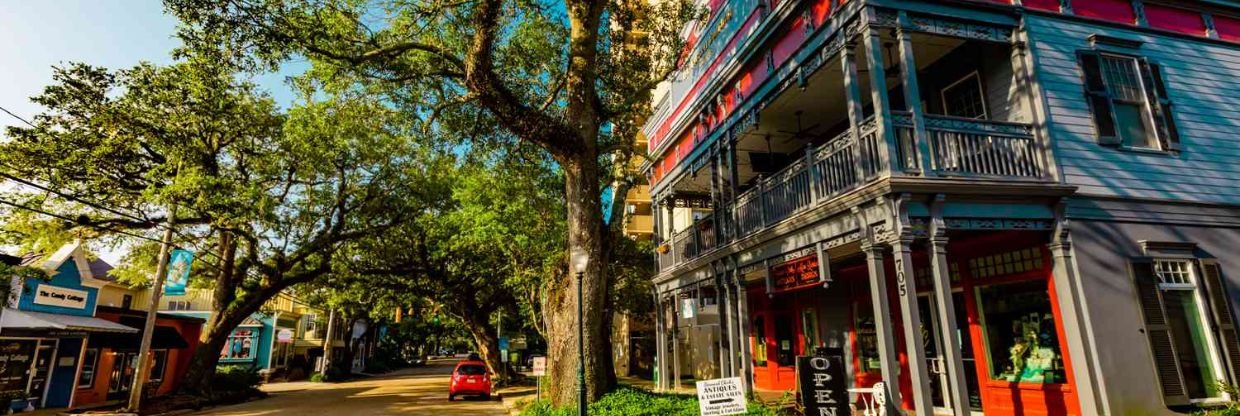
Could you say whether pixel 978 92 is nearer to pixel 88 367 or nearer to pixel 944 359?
pixel 944 359

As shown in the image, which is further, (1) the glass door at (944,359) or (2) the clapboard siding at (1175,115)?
(1) the glass door at (944,359)

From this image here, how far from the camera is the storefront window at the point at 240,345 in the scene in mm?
39281

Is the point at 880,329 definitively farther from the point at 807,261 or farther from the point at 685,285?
the point at 685,285

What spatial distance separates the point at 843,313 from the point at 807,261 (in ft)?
15.0

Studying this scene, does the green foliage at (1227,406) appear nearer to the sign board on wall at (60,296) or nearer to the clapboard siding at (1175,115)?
the clapboard siding at (1175,115)

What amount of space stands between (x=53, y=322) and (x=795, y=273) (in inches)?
890

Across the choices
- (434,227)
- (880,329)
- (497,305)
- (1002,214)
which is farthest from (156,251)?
(1002,214)

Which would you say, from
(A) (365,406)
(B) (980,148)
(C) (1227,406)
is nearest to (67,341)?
(A) (365,406)

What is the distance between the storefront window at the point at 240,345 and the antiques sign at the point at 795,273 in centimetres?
4105

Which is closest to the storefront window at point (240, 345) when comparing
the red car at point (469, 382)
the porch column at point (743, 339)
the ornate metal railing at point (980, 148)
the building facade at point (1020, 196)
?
the red car at point (469, 382)

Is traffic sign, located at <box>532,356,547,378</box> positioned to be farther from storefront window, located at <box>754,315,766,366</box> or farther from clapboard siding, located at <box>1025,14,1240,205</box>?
clapboard siding, located at <box>1025,14,1240,205</box>

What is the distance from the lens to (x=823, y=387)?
8.11 meters

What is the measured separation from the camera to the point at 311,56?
11617 mm

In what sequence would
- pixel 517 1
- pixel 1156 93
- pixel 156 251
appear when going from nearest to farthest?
pixel 1156 93 → pixel 517 1 → pixel 156 251
